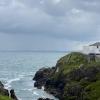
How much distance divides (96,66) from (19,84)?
4985 centimetres

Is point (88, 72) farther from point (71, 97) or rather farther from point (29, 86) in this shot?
point (29, 86)

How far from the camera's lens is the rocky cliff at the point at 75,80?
13925 centimetres

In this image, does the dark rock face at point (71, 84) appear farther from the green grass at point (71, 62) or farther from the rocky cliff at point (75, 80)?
the green grass at point (71, 62)

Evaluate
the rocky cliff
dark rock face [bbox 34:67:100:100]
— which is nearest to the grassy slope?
the rocky cliff

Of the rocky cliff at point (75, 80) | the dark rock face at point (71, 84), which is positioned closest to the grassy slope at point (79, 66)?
the rocky cliff at point (75, 80)

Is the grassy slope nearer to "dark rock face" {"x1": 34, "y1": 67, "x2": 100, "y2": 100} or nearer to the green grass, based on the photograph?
the green grass

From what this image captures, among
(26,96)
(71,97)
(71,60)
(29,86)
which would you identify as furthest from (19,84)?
(71,97)

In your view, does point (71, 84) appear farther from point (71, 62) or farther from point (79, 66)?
point (71, 62)

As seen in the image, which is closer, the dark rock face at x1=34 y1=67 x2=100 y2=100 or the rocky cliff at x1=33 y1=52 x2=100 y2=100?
the rocky cliff at x1=33 y1=52 x2=100 y2=100

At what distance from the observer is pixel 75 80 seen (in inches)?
6216

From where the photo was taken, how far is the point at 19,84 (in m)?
196

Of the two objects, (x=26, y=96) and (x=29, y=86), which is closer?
(x=26, y=96)

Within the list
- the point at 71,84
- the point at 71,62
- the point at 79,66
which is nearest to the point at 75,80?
the point at 71,84

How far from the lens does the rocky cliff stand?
457 ft
